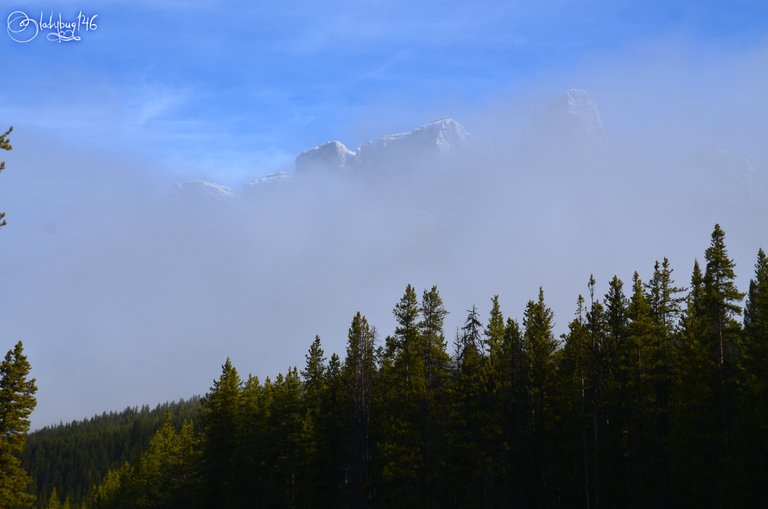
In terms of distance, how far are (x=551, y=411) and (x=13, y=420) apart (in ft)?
129

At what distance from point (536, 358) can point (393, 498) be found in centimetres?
1533

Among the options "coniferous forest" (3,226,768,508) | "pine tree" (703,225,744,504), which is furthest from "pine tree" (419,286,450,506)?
"pine tree" (703,225,744,504)

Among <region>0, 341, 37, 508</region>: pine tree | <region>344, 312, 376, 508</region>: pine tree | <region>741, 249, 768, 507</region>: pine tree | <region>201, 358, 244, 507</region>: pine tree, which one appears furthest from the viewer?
<region>201, 358, 244, 507</region>: pine tree

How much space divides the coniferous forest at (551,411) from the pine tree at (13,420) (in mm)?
21717

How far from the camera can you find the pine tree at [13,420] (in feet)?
159

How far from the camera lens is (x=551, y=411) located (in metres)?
53.9

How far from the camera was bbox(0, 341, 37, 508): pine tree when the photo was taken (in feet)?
159

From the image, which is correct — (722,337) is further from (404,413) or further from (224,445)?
(224,445)

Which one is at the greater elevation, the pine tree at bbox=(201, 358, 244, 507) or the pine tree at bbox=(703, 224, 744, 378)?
the pine tree at bbox=(703, 224, 744, 378)

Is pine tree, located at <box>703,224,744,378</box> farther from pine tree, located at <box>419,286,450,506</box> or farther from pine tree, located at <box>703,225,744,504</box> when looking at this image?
pine tree, located at <box>419,286,450,506</box>

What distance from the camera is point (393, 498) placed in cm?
A: 5312

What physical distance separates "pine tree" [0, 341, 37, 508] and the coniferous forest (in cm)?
2172

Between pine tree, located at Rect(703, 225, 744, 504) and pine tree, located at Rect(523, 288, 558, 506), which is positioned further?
pine tree, located at Rect(523, 288, 558, 506)

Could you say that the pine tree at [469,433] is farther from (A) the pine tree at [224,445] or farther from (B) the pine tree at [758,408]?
(A) the pine tree at [224,445]
